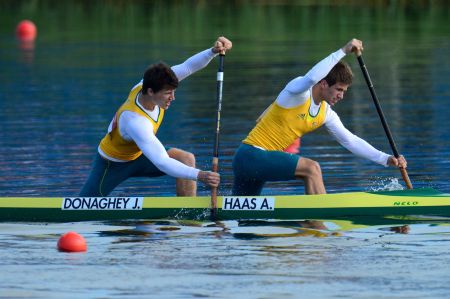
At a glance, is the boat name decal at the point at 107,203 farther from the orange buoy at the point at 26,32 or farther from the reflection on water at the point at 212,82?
the orange buoy at the point at 26,32

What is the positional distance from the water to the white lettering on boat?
0.25 meters

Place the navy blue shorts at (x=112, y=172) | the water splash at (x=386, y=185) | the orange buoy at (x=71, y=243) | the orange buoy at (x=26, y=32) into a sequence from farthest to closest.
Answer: the orange buoy at (x=26, y=32) → the water splash at (x=386, y=185) → the navy blue shorts at (x=112, y=172) → the orange buoy at (x=71, y=243)

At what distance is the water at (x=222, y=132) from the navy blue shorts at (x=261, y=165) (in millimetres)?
537

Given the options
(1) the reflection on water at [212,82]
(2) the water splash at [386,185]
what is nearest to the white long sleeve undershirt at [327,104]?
(1) the reflection on water at [212,82]

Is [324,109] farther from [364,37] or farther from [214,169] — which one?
[364,37]

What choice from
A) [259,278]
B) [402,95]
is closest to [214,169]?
[259,278]

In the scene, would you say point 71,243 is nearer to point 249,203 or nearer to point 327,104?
point 249,203

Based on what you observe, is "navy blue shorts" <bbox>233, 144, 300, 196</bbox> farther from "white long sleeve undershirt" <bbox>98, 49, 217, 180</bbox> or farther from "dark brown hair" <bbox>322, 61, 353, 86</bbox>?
"dark brown hair" <bbox>322, 61, 353, 86</bbox>

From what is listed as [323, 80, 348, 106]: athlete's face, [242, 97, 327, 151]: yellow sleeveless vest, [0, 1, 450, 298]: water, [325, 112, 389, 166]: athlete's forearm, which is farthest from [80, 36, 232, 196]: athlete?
[325, 112, 389, 166]: athlete's forearm

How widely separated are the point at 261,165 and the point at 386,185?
317 cm

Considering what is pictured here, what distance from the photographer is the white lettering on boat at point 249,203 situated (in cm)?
1342

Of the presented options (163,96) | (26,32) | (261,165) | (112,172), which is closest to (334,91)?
(261,165)

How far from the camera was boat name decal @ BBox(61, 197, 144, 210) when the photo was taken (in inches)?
536

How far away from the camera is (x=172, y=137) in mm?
20156
